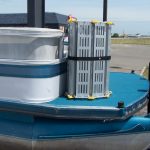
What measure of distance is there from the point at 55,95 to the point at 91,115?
1.74 feet

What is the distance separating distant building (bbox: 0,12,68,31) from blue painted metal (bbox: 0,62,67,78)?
181 cm

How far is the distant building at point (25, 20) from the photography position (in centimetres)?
637

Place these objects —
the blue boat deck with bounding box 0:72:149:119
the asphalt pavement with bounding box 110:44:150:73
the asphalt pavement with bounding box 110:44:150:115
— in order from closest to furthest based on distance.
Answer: the blue boat deck with bounding box 0:72:149:119
the asphalt pavement with bounding box 110:44:150:115
the asphalt pavement with bounding box 110:44:150:73

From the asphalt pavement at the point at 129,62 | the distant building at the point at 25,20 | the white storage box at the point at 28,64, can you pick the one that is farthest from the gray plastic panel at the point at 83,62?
the asphalt pavement at the point at 129,62

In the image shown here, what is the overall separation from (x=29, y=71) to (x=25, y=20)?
4.20 meters

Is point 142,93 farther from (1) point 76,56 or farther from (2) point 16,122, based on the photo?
(2) point 16,122

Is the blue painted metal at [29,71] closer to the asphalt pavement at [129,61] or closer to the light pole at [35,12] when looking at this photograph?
the light pole at [35,12]

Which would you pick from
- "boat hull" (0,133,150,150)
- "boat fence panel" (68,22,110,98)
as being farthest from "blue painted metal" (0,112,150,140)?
"boat fence panel" (68,22,110,98)

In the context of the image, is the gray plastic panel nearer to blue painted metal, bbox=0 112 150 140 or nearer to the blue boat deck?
the blue boat deck

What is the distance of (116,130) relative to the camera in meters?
4.02

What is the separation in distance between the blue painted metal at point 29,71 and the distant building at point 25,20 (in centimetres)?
181

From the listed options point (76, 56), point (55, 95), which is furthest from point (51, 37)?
point (55, 95)

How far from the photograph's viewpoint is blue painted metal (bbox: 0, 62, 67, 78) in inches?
159

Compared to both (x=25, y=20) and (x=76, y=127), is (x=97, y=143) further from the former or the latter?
(x=25, y=20)
